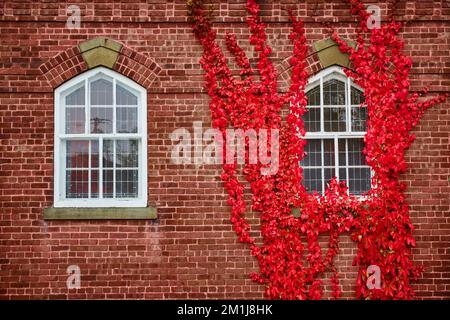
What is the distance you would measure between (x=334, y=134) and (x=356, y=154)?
1.54 ft

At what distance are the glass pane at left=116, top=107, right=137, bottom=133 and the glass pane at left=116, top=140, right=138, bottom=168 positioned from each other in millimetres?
187

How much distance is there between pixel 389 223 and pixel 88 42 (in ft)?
17.5

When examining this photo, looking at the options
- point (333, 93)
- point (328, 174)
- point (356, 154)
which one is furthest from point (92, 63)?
point (356, 154)

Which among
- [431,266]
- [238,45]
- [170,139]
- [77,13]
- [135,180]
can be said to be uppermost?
[77,13]

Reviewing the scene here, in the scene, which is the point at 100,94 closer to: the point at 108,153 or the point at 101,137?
the point at 101,137

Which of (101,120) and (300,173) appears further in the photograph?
(101,120)

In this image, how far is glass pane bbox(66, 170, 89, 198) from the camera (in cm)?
791

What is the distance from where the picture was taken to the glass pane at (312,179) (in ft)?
26.1

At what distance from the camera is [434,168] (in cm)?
786

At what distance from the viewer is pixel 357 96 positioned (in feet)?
26.5

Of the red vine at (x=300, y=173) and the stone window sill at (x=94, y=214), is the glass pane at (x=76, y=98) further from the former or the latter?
the red vine at (x=300, y=173)

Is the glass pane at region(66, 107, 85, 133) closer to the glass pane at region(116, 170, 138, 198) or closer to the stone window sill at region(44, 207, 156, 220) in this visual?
the glass pane at region(116, 170, 138, 198)
